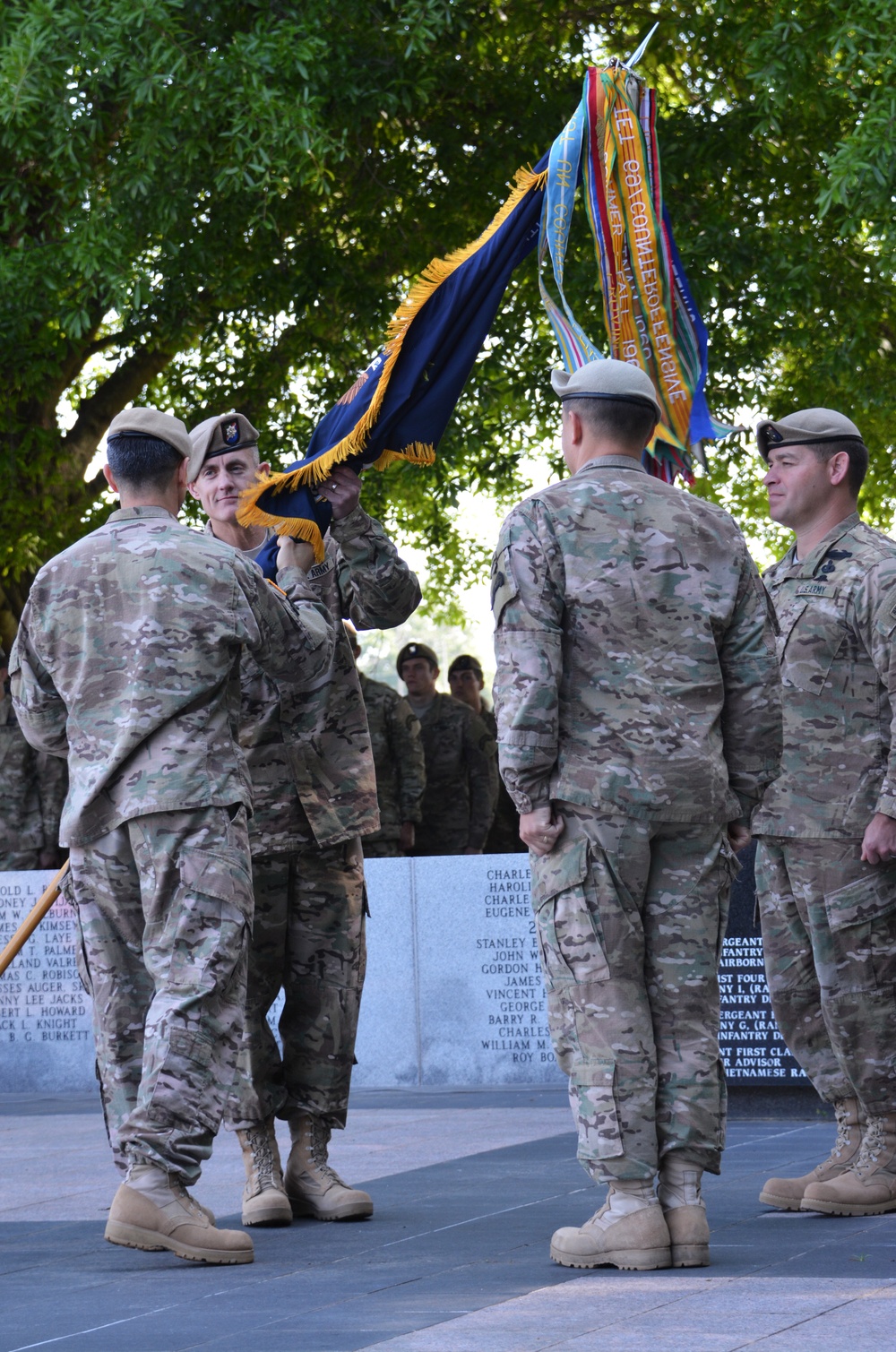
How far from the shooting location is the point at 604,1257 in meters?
4.73

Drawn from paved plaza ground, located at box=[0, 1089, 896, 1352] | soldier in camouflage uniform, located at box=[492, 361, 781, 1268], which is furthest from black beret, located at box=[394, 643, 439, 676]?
soldier in camouflage uniform, located at box=[492, 361, 781, 1268]

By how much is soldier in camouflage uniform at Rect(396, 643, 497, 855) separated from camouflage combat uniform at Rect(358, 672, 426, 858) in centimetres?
84

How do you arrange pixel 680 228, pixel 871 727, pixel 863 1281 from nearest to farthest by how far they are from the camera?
1. pixel 863 1281
2. pixel 871 727
3. pixel 680 228

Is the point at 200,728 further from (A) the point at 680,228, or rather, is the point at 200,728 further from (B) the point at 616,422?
(A) the point at 680,228

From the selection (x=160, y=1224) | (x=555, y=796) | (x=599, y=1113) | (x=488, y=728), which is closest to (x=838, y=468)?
(x=555, y=796)

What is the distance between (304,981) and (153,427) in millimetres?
1729

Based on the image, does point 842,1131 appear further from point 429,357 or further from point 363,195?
point 363,195

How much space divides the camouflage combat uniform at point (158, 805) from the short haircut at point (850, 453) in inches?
70.2

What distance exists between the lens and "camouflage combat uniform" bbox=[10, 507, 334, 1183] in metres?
4.99

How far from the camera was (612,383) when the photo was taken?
5055 mm

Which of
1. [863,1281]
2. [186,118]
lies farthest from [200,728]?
[186,118]

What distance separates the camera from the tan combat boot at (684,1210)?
4.73 metres

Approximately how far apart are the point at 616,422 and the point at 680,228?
734 centimetres

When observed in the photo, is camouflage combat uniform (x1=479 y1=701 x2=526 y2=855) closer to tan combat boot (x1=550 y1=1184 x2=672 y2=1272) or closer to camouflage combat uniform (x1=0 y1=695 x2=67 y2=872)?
camouflage combat uniform (x1=0 y1=695 x2=67 y2=872)
